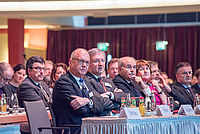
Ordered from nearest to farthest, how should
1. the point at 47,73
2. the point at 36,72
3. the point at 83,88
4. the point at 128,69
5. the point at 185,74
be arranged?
1. the point at 83,88
2. the point at 128,69
3. the point at 36,72
4. the point at 185,74
5. the point at 47,73

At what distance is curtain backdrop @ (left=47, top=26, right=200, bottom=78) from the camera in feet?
44.5

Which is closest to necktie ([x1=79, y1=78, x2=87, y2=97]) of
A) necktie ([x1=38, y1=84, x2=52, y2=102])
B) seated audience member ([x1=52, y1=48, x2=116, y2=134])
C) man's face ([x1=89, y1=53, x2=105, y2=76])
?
seated audience member ([x1=52, y1=48, x2=116, y2=134])

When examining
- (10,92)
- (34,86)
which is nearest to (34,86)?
(34,86)

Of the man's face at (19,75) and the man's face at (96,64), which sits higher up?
the man's face at (96,64)

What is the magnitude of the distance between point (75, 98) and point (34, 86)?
5.00 ft

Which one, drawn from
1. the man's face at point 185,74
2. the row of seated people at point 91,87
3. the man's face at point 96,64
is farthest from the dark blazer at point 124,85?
the man's face at point 185,74

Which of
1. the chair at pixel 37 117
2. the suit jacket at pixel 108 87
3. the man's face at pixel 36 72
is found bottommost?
the chair at pixel 37 117

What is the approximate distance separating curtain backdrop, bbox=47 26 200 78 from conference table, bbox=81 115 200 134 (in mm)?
9553

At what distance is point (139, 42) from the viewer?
14.0 metres

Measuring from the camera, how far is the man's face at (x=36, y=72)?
5879 millimetres

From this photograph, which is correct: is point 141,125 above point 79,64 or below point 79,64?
below

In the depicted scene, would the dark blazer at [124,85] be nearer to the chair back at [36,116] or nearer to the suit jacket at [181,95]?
the suit jacket at [181,95]

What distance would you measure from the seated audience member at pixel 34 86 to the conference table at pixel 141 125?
7.15 ft

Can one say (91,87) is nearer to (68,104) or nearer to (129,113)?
(68,104)
